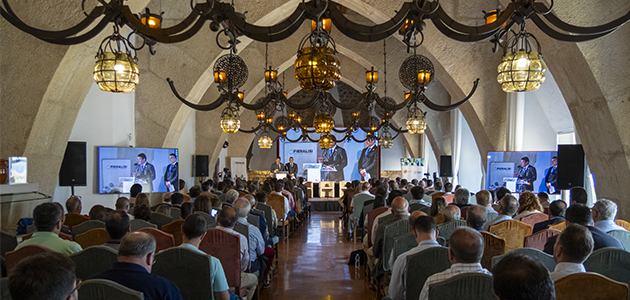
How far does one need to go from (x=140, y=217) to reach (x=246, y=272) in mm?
1471

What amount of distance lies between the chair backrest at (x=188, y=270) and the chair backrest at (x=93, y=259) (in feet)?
1.08

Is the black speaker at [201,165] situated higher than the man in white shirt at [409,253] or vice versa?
the black speaker at [201,165]

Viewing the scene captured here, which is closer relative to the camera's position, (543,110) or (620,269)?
(620,269)

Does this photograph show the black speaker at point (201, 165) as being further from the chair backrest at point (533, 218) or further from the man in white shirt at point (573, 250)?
the man in white shirt at point (573, 250)

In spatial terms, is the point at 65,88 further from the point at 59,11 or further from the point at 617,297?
the point at 617,297

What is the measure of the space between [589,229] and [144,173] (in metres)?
8.34

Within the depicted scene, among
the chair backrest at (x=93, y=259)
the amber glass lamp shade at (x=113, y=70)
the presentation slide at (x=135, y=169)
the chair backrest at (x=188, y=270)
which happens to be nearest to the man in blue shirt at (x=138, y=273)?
the chair backrest at (x=188, y=270)

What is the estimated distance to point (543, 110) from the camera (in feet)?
30.8

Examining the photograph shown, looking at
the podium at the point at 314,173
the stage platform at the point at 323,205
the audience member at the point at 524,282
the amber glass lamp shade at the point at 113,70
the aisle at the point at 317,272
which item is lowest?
the stage platform at the point at 323,205

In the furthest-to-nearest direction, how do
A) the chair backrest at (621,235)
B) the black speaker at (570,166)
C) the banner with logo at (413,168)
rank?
1. the banner with logo at (413,168)
2. the black speaker at (570,166)
3. the chair backrest at (621,235)

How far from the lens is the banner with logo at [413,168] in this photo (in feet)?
57.5

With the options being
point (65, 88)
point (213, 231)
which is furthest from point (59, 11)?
point (213, 231)

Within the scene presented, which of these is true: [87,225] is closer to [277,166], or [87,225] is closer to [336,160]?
[277,166]

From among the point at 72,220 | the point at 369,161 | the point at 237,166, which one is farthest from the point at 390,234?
the point at 369,161
